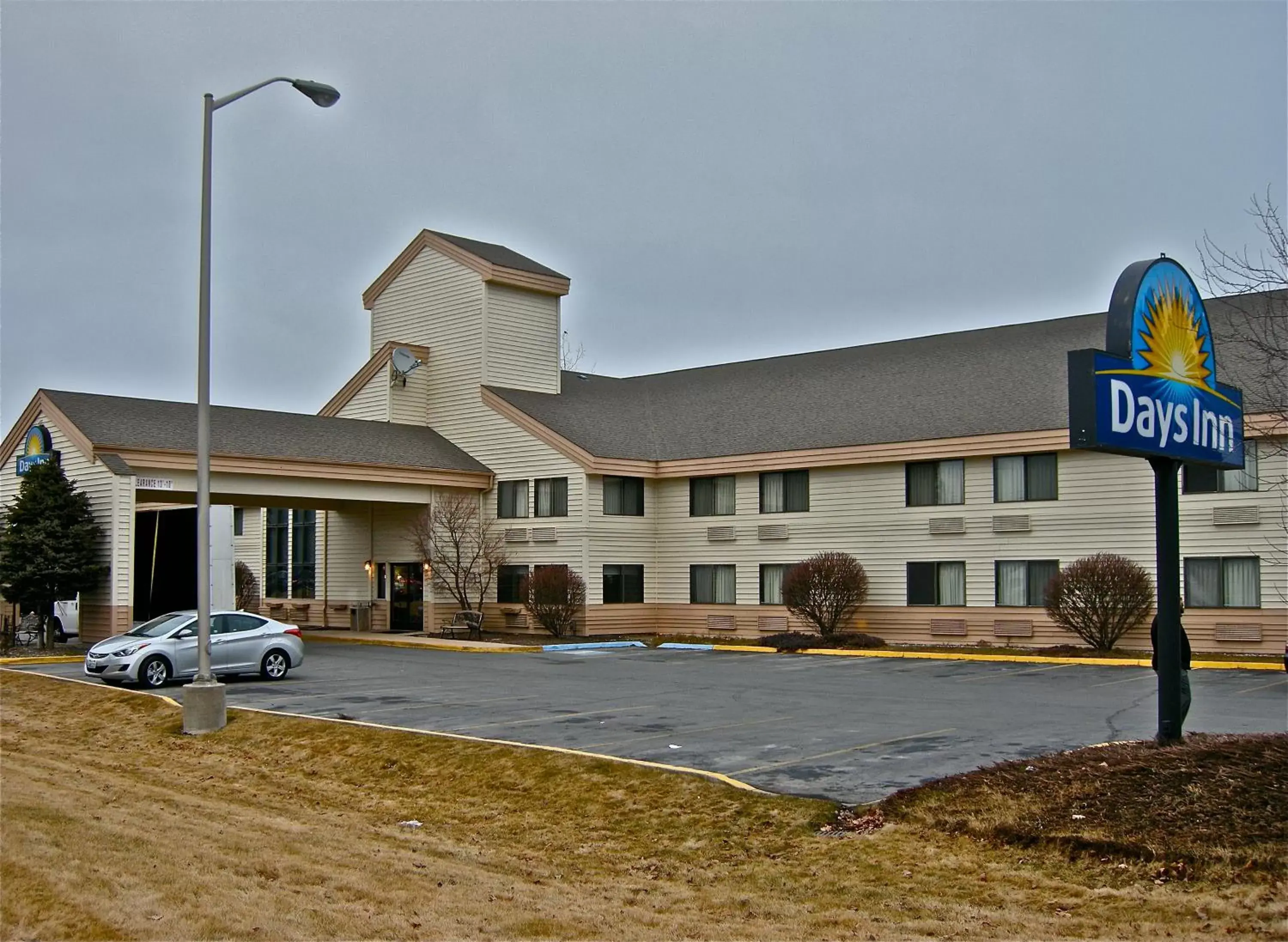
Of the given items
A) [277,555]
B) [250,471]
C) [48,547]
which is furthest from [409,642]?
[277,555]

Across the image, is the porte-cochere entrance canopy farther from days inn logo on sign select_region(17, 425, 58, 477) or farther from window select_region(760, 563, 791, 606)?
window select_region(760, 563, 791, 606)

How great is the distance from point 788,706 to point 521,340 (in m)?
24.9

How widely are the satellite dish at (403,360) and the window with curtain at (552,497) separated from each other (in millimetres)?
6594

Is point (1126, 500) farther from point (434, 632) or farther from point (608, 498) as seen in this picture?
point (434, 632)

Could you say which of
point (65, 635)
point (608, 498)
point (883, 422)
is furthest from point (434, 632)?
point (883, 422)

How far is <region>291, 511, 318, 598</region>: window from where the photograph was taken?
44.7m

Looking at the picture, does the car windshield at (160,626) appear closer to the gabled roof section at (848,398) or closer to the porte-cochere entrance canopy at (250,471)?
the porte-cochere entrance canopy at (250,471)

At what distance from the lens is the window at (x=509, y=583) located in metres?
38.0

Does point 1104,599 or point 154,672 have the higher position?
point 1104,599

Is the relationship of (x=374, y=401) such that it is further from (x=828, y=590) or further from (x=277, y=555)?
(x=828, y=590)

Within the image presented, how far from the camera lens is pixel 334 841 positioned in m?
10.8

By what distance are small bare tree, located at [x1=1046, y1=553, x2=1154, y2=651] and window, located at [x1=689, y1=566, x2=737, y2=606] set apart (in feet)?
32.6

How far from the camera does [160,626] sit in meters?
23.3

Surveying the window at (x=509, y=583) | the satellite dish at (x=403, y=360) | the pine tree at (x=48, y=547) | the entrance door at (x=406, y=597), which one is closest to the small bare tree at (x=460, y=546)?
the window at (x=509, y=583)
